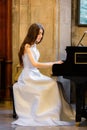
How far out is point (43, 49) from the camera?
814 centimetres

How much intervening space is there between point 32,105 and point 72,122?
2.03 feet

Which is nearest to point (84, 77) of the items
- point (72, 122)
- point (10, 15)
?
point (72, 122)

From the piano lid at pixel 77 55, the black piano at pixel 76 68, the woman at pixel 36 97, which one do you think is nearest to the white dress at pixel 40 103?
the woman at pixel 36 97

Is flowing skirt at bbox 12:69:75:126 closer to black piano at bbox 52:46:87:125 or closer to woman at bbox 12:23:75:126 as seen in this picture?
woman at bbox 12:23:75:126

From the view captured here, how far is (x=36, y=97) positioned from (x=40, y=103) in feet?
0.34

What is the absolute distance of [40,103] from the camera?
550 cm

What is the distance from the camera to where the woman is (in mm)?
5441

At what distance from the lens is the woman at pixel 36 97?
17.9ft

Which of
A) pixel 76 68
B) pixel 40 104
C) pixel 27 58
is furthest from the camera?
pixel 27 58

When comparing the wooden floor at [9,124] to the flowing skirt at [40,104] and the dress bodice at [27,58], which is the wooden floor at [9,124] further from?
the dress bodice at [27,58]

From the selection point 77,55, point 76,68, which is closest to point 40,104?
point 76,68

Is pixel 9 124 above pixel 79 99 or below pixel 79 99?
below

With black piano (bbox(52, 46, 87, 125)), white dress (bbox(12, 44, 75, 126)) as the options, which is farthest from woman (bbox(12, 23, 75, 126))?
black piano (bbox(52, 46, 87, 125))

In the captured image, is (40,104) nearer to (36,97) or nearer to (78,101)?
(36,97)
